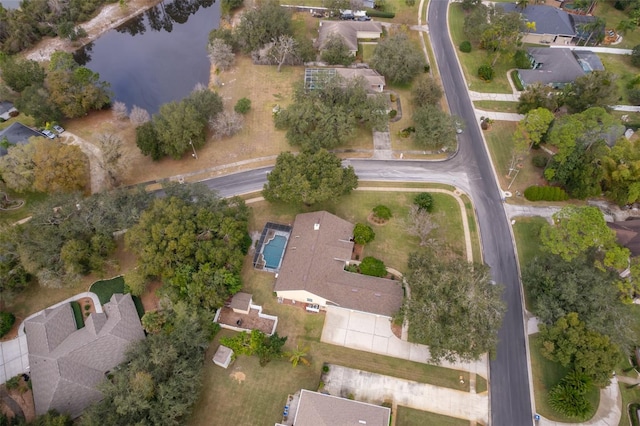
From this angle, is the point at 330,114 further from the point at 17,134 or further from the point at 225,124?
the point at 17,134

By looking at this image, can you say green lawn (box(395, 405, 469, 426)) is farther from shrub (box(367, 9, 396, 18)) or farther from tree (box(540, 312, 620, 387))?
shrub (box(367, 9, 396, 18))

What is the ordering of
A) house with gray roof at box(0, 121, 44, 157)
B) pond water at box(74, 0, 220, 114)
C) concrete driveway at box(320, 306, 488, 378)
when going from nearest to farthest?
concrete driveway at box(320, 306, 488, 378), house with gray roof at box(0, 121, 44, 157), pond water at box(74, 0, 220, 114)

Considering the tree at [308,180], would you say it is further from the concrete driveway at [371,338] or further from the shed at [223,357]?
the shed at [223,357]

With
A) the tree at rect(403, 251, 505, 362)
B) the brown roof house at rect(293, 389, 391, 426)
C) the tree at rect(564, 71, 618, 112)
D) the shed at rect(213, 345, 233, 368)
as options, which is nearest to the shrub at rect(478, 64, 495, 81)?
the tree at rect(564, 71, 618, 112)

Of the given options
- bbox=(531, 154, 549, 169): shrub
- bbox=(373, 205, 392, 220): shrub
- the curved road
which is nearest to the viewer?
the curved road

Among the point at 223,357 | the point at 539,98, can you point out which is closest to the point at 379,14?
the point at 539,98

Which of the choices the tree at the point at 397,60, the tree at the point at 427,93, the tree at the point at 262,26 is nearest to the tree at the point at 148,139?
the tree at the point at 262,26
